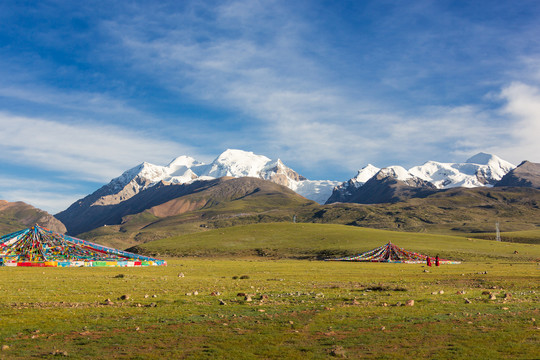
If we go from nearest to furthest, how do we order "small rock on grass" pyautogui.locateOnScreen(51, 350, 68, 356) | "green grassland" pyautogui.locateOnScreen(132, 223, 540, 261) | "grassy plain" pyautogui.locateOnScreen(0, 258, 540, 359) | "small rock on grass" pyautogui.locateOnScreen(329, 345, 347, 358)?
"small rock on grass" pyautogui.locateOnScreen(329, 345, 347, 358) < "small rock on grass" pyautogui.locateOnScreen(51, 350, 68, 356) < "grassy plain" pyautogui.locateOnScreen(0, 258, 540, 359) < "green grassland" pyautogui.locateOnScreen(132, 223, 540, 261)

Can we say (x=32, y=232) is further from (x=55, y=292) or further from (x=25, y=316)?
(x=25, y=316)

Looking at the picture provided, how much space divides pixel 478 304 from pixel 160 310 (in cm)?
1313

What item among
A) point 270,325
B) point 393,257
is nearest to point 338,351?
point 270,325

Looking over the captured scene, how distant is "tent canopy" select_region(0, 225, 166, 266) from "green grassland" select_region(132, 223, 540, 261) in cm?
3889

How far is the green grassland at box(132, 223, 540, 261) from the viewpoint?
272ft

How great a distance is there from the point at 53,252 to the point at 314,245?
186ft

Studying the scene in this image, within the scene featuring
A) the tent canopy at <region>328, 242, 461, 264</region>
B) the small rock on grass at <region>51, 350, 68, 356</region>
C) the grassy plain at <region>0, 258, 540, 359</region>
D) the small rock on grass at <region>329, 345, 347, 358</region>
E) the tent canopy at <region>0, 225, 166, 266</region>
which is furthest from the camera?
the tent canopy at <region>328, 242, 461, 264</region>

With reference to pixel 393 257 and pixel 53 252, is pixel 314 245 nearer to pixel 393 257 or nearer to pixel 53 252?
pixel 393 257

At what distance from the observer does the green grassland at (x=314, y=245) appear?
82812 mm

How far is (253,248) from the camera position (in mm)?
99875

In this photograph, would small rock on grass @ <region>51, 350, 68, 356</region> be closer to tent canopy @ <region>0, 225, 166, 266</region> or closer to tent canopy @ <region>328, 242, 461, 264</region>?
tent canopy @ <region>0, 225, 166, 266</region>

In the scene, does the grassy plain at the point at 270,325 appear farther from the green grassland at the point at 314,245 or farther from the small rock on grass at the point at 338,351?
the green grassland at the point at 314,245

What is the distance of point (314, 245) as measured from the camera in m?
98.8

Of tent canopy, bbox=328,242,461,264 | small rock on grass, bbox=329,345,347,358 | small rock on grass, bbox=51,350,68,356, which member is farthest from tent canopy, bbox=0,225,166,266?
small rock on grass, bbox=329,345,347,358
